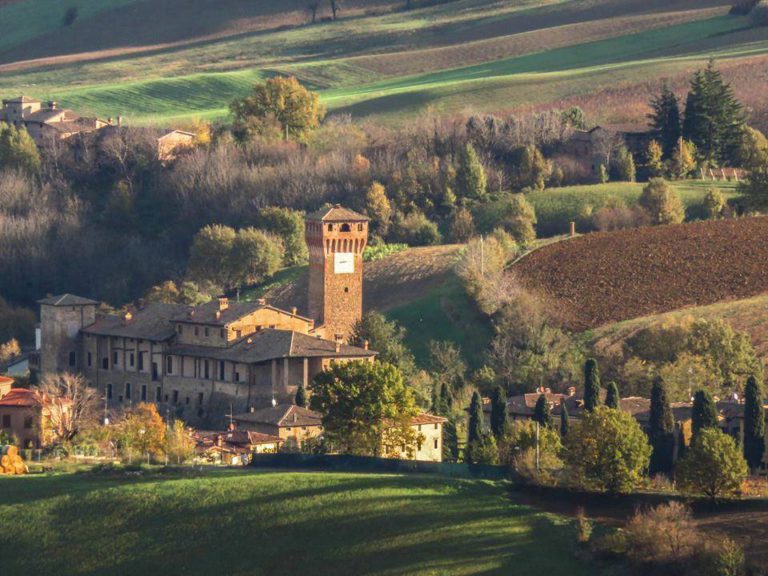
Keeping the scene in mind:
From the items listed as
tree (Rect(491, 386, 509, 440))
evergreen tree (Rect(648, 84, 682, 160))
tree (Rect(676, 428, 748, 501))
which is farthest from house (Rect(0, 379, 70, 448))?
evergreen tree (Rect(648, 84, 682, 160))

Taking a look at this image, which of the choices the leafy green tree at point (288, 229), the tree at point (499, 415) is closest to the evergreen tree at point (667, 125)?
the leafy green tree at point (288, 229)

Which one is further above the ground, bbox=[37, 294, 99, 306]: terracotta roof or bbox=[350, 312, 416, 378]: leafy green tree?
bbox=[37, 294, 99, 306]: terracotta roof

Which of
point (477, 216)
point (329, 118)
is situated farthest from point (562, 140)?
point (329, 118)

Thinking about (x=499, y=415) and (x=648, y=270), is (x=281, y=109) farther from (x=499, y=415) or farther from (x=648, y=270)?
(x=499, y=415)

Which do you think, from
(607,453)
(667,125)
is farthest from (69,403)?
(667,125)

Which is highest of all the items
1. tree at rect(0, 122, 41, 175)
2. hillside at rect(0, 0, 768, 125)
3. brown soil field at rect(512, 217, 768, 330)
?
hillside at rect(0, 0, 768, 125)

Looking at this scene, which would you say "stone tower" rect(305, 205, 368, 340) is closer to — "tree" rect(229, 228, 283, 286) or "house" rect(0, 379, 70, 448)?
"house" rect(0, 379, 70, 448)
